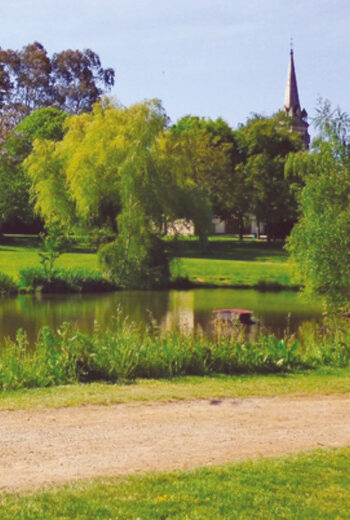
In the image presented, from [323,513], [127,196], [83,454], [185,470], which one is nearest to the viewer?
[323,513]

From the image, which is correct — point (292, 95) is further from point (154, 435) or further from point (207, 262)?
point (154, 435)

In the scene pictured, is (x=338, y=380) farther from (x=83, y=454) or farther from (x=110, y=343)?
(x=83, y=454)

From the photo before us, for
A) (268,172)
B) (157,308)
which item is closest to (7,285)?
(157,308)

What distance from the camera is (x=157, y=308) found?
30641mm

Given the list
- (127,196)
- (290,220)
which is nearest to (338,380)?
(127,196)

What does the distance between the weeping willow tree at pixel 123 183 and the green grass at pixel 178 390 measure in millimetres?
25161

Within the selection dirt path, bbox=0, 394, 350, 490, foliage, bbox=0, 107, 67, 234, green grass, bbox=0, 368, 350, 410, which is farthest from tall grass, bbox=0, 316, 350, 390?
foliage, bbox=0, 107, 67, 234

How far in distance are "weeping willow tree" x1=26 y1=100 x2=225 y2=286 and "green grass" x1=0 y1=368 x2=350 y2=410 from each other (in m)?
25.2

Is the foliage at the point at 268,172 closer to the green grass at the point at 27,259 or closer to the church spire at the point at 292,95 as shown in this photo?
the green grass at the point at 27,259

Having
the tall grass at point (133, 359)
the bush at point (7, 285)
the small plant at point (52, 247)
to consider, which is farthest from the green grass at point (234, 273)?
the tall grass at point (133, 359)

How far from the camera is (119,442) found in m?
8.65

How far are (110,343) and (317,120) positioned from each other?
10633 mm

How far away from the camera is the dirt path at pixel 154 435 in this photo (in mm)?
7723

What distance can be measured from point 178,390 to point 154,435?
3.01 m
